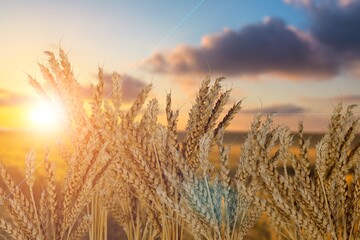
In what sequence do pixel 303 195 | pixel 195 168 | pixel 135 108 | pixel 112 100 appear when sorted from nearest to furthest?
1. pixel 303 195
2. pixel 195 168
3. pixel 112 100
4. pixel 135 108

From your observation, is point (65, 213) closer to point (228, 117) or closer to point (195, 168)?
point (195, 168)

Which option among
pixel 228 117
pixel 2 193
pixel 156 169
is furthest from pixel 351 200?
pixel 2 193

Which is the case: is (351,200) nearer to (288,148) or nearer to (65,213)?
(288,148)

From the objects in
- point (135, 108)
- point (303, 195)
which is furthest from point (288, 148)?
point (135, 108)

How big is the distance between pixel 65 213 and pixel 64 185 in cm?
10

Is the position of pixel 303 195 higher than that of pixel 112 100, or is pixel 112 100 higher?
pixel 112 100

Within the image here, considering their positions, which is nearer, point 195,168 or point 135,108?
point 195,168

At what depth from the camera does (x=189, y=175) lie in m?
1.81

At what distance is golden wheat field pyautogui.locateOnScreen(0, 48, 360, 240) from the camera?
186cm

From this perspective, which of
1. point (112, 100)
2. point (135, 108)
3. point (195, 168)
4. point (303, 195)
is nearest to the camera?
point (303, 195)

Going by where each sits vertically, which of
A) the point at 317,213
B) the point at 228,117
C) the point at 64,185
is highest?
the point at 228,117

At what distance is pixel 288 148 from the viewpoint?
200cm

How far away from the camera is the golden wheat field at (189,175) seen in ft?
6.11

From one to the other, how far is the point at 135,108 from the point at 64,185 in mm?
460
